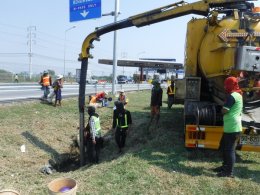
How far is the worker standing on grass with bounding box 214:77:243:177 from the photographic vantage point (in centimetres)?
624

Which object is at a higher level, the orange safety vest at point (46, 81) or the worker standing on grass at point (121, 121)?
the orange safety vest at point (46, 81)

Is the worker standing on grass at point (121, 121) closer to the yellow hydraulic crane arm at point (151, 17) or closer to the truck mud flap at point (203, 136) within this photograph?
the yellow hydraulic crane arm at point (151, 17)

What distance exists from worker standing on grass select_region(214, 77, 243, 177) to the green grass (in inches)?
12.3

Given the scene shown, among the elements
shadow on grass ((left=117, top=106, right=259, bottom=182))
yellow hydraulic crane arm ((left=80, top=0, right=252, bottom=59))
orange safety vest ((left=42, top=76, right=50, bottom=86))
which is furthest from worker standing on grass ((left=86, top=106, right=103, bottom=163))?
orange safety vest ((left=42, top=76, right=50, bottom=86))

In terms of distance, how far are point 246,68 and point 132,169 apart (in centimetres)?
291

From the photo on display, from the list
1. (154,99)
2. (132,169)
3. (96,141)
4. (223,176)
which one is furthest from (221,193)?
(154,99)

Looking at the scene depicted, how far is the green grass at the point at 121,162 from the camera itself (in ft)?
19.9

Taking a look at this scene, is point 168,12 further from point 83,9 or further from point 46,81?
point 83,9

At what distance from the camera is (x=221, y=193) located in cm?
578

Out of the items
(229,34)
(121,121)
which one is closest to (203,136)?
(229,34)

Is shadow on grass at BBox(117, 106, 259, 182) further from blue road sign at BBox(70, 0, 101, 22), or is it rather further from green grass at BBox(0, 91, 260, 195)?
blue road sign at BBox(70, 0, 101, 22)

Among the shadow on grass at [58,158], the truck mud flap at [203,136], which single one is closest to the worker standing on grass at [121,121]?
the shadow on grass at [58,158]

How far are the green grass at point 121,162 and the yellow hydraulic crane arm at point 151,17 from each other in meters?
1.59

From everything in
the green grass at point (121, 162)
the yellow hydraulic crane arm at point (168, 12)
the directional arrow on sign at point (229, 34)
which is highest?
the yellow hydraulic crane arm at point (168, 12)
